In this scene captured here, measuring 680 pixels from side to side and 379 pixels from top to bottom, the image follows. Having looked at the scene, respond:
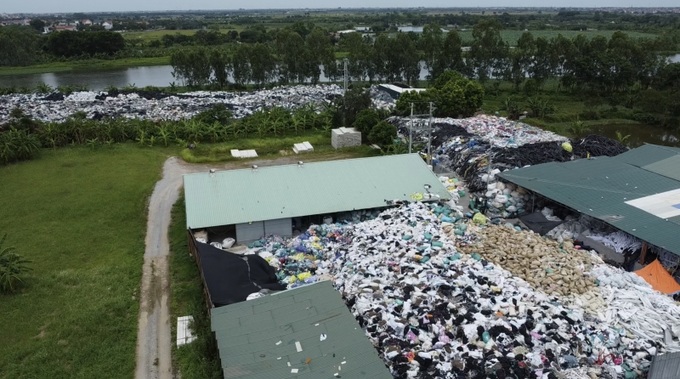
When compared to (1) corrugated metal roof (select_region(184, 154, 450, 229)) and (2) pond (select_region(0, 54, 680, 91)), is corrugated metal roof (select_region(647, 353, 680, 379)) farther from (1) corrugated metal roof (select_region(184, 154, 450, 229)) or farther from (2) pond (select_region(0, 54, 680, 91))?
(2) pond (select_region(0, 54, 680, 91))

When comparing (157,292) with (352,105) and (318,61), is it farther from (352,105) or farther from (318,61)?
(318,61)

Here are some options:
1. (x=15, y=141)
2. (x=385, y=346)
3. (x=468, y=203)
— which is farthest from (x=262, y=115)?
(x=385, y=346)

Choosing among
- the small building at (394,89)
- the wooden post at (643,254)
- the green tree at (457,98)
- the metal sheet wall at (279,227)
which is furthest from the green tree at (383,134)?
the wooden post at (643,254)

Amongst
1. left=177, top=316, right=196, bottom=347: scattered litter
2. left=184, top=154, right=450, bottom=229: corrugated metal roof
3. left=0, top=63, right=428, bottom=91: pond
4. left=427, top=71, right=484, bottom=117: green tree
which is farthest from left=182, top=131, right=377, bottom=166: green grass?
left=0, top=63, right=428, bottom=91: pond

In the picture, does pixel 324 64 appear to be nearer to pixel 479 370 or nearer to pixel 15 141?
pixel 15 141

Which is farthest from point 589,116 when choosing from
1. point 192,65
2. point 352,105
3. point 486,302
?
point 192,65

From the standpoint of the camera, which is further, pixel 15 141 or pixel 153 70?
pixel 153 70
